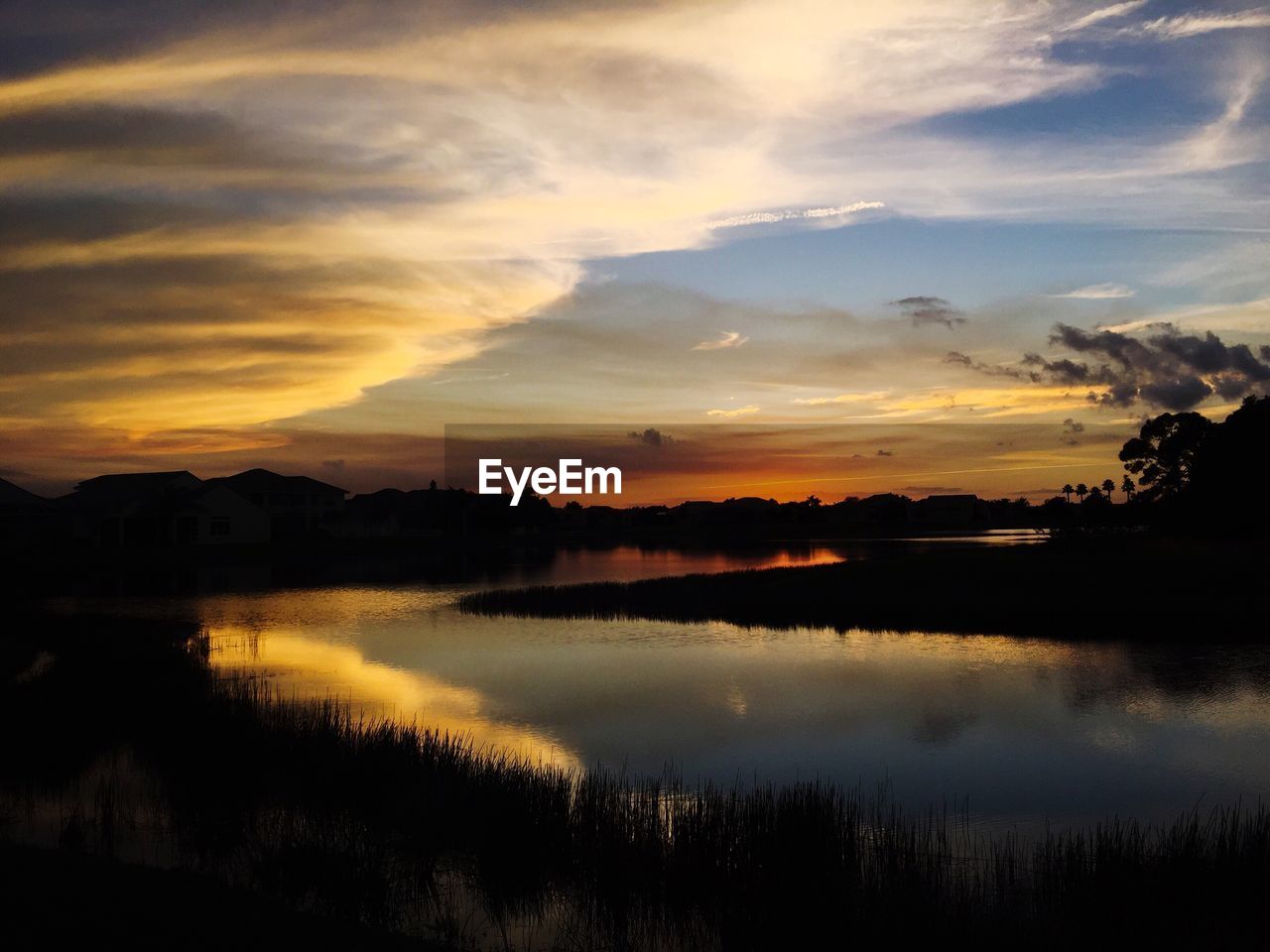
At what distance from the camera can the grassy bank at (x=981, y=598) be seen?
3853 cm

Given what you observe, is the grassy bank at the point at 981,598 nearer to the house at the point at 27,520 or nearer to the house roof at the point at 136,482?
the house at the point at 27,520

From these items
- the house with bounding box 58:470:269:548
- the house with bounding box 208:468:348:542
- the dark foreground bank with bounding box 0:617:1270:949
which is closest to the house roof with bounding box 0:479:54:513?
the house with bounding box 58:470:269:548

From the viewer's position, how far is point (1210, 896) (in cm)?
1165

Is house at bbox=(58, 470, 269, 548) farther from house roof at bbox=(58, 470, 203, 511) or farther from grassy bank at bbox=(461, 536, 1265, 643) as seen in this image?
grassy bank at bbox=(461, 536, 1265, 643)

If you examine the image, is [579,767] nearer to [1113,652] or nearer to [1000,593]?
[1113,652]

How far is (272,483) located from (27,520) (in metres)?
31.5

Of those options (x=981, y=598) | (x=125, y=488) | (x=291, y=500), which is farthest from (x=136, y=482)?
(x=981, y=598)

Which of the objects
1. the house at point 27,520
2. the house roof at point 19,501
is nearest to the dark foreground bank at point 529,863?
the house at point 27,520

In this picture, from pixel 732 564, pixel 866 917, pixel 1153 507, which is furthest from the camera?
pixel 1153 507

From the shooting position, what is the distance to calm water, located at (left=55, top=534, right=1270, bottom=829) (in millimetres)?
18672

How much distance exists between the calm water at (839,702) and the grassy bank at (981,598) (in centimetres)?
308

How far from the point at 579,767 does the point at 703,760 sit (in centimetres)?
264

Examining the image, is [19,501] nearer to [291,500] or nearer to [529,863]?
[291,500]

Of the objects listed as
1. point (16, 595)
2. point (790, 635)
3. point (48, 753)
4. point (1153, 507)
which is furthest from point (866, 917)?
point (1153, 507)
